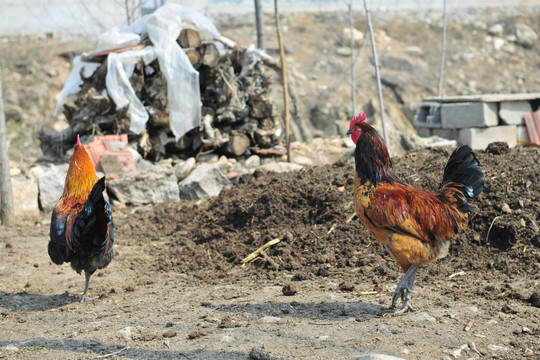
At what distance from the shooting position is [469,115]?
1071cm

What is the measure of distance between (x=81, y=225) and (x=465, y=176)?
3.25 meters

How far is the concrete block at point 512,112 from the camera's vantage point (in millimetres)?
10594

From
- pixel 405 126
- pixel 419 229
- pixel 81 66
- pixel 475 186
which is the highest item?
pixel 81 66

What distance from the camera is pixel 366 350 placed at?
11.1 ft

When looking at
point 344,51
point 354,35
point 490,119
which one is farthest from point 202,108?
point 344,51

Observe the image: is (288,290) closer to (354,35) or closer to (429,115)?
(429,115)

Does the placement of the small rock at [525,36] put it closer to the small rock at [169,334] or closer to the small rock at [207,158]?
the small rock at [207,158]

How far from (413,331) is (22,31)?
20.0 meters

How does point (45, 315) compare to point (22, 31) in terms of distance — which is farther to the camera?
point (22, 31)

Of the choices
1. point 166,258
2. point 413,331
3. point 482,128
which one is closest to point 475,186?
point 413,331

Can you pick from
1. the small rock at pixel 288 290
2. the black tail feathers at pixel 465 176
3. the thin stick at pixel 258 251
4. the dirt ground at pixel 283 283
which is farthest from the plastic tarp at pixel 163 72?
the black tail feathers at pixel 465 176

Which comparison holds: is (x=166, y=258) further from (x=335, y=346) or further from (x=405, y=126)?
(x=405, y=126)

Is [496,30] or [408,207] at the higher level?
[496,30]

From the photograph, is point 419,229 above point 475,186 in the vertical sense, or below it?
below
